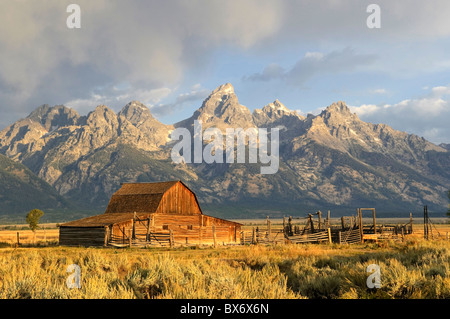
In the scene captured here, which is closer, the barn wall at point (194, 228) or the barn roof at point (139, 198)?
the barn wall at point (194, 228)

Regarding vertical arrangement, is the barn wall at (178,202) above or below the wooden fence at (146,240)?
above

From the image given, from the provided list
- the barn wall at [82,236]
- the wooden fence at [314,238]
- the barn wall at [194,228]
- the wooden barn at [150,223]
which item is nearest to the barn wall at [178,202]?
the wooden barn at [150,223]

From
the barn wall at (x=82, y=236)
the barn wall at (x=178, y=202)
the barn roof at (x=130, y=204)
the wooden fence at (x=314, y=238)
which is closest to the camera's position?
the wooden fence at (x=314, y=238)

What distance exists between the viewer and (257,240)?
3972cm

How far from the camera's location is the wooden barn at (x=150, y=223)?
39125 millimetres

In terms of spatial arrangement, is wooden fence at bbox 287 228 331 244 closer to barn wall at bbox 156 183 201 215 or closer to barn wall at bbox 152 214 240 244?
barn wall at bbox 152 214 240 244

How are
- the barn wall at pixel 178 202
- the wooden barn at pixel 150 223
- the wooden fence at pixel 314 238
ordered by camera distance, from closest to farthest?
the wooden fence at pixel 314 238, the wooden barn at pixel 150 223, the barn wall at pixel 178 202

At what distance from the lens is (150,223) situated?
42031mm

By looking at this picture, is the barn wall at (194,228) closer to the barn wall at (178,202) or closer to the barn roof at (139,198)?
the barn wall at (178,202)

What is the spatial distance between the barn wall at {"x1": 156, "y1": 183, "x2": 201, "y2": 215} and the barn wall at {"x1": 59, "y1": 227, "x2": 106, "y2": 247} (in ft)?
22.6

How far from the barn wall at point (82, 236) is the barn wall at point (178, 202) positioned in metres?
6.90
